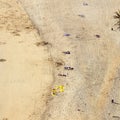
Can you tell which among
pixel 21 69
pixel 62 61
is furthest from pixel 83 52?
pixel 21 69

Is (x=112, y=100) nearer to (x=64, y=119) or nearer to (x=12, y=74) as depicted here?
(x=64, y=119)

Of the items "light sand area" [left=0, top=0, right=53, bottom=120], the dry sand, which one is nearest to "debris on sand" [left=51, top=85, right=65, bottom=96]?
the dry sand

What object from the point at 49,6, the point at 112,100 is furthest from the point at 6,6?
the point at 112,100

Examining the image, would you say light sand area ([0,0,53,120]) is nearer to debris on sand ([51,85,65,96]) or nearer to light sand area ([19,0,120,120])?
debris on sand ([51,85,65,96])

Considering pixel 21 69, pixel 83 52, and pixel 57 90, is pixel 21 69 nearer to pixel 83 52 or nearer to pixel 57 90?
pixel 57 90

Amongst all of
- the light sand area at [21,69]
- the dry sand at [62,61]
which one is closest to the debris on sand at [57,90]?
the dry sand at [62,61]

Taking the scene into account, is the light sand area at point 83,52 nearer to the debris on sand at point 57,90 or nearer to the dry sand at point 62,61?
the dry sand at point 62,61

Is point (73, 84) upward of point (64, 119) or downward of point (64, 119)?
upward
